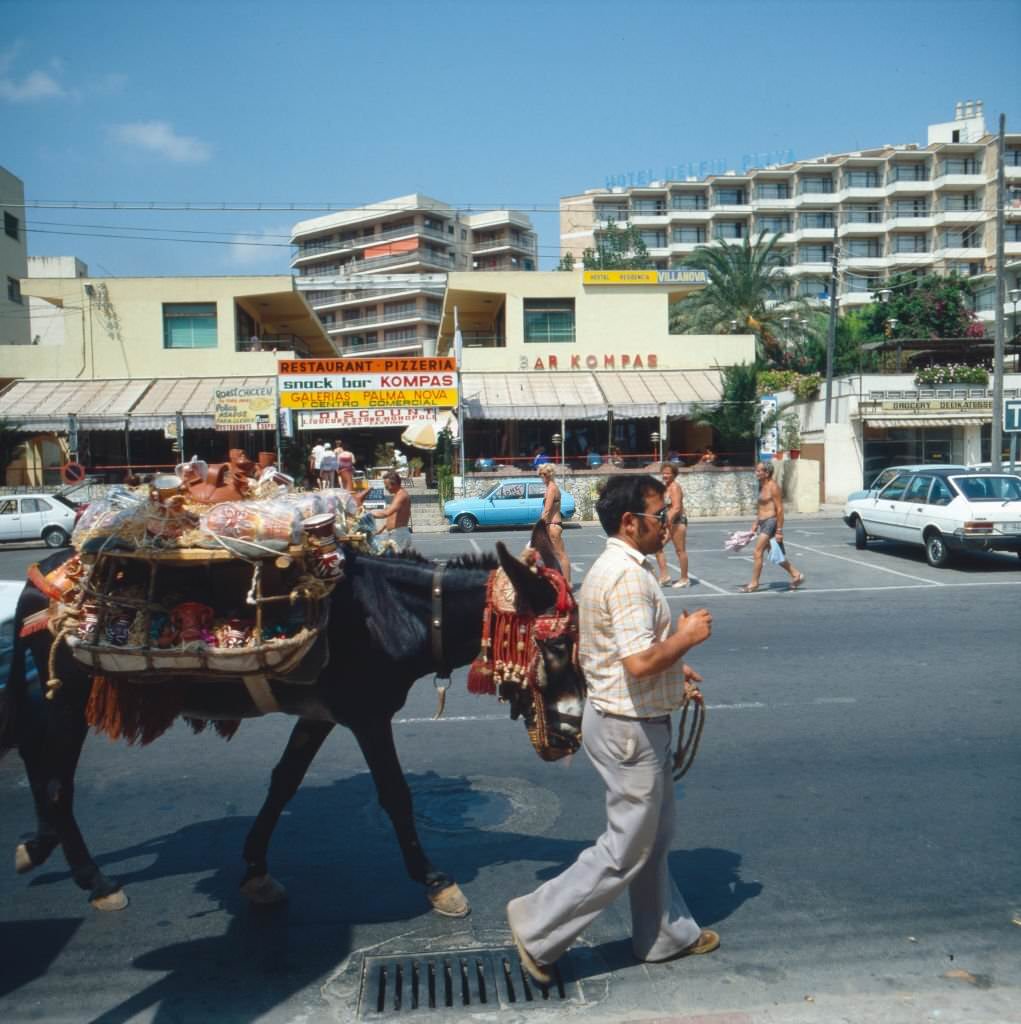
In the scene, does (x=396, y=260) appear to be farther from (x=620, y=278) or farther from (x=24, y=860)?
(x=24, y=860)

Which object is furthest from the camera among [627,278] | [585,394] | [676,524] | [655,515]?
[627,278]

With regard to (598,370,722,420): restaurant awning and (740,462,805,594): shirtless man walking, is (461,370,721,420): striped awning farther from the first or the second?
(740,462,805,594): shirtless man walking

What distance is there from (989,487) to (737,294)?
2869 centimetres

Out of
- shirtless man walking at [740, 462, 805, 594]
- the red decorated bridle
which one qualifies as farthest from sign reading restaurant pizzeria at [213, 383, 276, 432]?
the red decorated bridle

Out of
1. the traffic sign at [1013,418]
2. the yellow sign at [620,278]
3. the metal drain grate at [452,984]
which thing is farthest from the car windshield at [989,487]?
the yellow sign at [620,278]

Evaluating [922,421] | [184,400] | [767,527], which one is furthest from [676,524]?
[184,400]

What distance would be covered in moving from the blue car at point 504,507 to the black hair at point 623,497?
2118cm

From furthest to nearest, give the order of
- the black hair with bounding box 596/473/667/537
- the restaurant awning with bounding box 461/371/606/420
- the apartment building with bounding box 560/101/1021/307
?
1. the apartment building with bounding box 560/101/1021/307
2. the restaurant awning with bounding box 461/371/606/420
3. the black hair with bounding box 596/473/667/537

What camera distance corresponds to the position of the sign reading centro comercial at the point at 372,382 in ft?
97.1

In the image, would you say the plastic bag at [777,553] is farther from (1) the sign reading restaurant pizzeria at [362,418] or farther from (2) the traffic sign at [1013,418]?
(1) the sign reading restaurant pizzeria at [362,418]

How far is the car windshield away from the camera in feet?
48.7

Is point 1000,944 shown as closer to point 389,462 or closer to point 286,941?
point 286,941

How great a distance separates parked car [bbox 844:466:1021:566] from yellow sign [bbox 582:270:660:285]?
20.1 m

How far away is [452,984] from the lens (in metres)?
3.61
